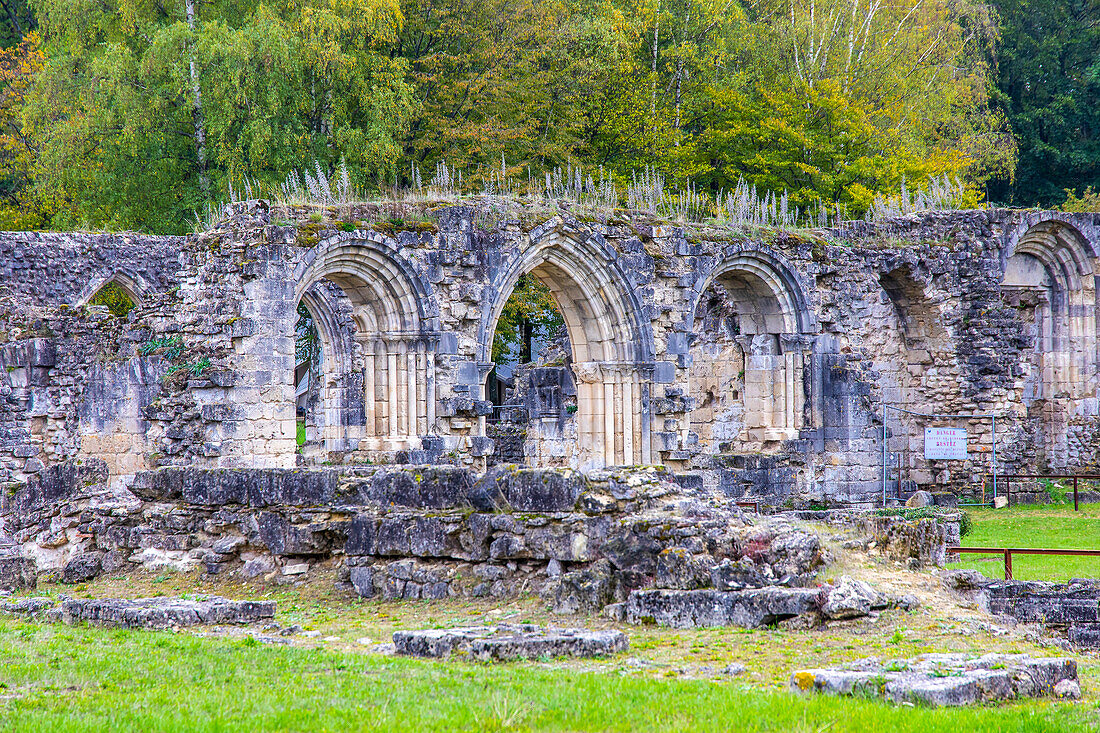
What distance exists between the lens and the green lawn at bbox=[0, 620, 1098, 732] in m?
5.55

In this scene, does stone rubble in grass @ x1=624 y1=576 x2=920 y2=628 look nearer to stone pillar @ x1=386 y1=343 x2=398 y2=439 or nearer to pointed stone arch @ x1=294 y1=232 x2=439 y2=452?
pointed stone arch @ x1=294 y1=232 x2=439 y2=452

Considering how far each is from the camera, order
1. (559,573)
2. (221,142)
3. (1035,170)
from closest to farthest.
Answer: (559,573)
(221,142)
(1035,170)

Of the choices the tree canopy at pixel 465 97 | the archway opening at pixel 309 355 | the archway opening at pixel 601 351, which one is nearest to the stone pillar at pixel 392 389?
the archway opening at pixel 601 351

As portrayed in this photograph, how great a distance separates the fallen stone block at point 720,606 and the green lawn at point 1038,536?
14.6ft

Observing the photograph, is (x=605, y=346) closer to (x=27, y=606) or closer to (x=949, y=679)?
(x=27, y=606)

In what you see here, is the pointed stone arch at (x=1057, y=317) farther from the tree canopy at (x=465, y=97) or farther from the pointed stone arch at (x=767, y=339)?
the pointed stone arch at (x=767, y=339)

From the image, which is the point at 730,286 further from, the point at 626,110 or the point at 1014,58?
the point at 1014,58

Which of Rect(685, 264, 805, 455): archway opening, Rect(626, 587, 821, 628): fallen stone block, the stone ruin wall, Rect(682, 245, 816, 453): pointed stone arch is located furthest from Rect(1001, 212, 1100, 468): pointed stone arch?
Rect(626, 587, 821, 628): fallen stone block

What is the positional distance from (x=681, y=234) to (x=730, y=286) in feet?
6.17

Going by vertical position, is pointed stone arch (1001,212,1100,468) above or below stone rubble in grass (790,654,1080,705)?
above

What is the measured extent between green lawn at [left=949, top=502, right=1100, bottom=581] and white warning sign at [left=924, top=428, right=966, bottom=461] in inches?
38.3

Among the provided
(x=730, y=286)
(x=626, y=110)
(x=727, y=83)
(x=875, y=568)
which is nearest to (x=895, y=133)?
(x=727, y=83)

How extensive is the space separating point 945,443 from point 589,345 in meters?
6.24

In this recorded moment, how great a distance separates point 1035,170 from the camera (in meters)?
39.2
